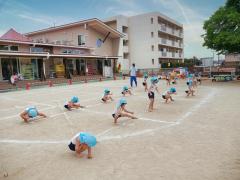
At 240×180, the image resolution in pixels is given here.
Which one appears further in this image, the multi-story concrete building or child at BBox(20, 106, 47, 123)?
the multi-story concrete building

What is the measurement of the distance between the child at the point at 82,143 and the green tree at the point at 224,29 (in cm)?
1663

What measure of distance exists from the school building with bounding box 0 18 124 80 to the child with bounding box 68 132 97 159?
54.1 ft

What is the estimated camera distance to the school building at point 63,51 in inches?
806

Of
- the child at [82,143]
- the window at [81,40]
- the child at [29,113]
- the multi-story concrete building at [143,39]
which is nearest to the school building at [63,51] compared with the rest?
the window at [81,40]

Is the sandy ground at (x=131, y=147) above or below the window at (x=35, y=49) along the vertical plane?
below

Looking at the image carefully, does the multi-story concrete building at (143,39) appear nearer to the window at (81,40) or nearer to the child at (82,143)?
the window at (81,40)

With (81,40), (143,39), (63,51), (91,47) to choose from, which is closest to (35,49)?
(63,51)

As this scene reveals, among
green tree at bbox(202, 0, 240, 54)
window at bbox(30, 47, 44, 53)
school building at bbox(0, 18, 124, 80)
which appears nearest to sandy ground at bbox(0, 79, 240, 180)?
green tree at bbox(202, 0, 240, 54)

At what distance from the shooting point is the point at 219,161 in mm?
3695

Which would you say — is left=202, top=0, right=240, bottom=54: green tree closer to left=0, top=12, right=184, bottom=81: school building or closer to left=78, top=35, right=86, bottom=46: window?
left=0, top=12, right=184, bottom=81: school building

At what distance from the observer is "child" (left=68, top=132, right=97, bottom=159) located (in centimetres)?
384

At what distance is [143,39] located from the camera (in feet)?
126

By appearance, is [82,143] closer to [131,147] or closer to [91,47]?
[131,147]

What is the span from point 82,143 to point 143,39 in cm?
3628
